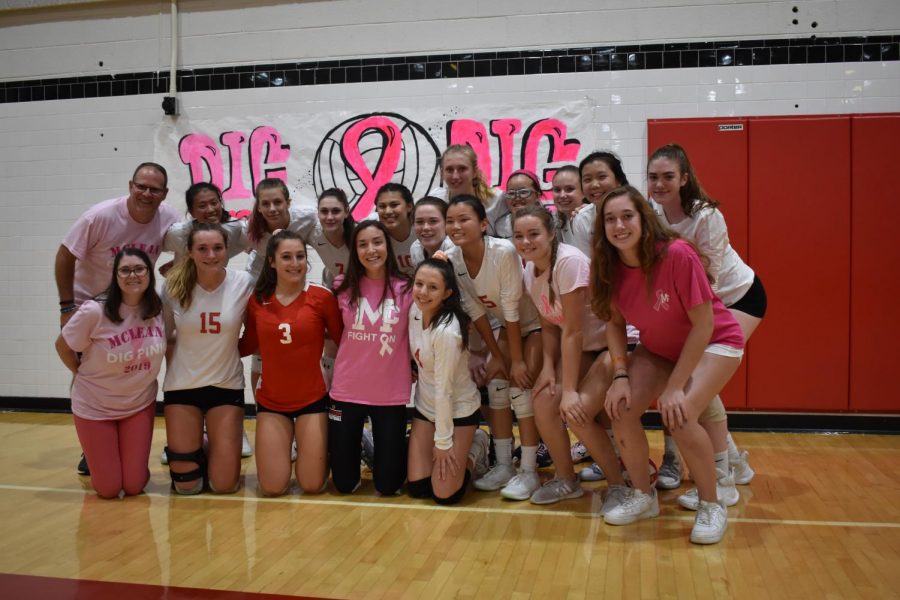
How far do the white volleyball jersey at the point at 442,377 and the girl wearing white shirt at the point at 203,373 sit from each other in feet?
3.32

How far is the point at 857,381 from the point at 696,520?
285 centimetres

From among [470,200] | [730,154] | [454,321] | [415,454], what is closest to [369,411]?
[415,454]

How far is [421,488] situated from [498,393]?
0.65 meters

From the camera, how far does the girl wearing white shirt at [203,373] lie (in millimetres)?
3988

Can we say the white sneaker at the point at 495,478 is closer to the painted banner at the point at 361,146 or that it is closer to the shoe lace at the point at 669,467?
the shoe lace at the point at 669,467

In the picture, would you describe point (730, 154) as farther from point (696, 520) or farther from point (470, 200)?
point (696, 520)

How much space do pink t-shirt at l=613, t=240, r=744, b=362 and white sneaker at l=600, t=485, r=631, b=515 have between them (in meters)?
0.71

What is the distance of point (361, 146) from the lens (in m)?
6.07

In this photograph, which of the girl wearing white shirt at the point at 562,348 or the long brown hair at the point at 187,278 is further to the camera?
the long brown hair at the point at 187,278

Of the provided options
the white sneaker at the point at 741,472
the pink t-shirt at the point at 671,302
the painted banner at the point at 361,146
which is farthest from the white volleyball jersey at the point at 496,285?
the painted banner at the point at 361,146

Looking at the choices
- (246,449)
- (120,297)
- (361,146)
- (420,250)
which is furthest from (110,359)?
(361,146)

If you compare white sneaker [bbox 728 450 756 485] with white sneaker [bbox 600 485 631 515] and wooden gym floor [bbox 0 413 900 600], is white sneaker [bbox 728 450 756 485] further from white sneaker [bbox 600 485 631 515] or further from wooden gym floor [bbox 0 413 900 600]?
white sneaker [bbox 600 485 631 515]

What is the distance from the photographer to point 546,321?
3.83 metres

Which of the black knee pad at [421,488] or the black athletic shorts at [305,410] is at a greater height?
the black athletic shorts at [305,410]
